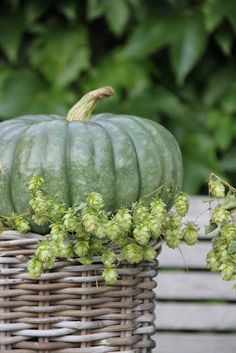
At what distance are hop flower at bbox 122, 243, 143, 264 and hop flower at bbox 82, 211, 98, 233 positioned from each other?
0.25 feet

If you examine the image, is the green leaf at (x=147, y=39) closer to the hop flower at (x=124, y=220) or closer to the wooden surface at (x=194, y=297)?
the wooden surface at (x=194, y=297)

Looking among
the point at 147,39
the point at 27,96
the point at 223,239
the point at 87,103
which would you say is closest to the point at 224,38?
the point at 147,39

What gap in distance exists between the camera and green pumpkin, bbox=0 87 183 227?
1477 mm

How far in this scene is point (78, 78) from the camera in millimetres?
2584

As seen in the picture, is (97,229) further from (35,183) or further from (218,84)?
(218,84)

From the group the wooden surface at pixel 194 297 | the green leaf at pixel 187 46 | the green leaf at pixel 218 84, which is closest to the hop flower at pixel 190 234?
the wooden surface at pixel 194 297

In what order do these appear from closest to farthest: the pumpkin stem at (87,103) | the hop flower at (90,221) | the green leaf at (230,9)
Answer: the hop flower at (90,221)
the pumpkin stem at (87,103)
the green leaf at (230,9)

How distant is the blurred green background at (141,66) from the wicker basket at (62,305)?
3.38 feet

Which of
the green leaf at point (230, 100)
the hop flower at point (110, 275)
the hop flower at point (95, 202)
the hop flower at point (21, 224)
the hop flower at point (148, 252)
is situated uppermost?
the hop flower at point (95, 202)

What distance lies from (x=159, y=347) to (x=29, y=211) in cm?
82

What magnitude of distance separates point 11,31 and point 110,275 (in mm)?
1297

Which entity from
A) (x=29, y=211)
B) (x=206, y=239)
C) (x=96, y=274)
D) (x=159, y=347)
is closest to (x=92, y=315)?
(x=96, y=274)

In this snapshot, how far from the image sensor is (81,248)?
1.40 meters

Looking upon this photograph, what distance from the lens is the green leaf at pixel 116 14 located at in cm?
246
